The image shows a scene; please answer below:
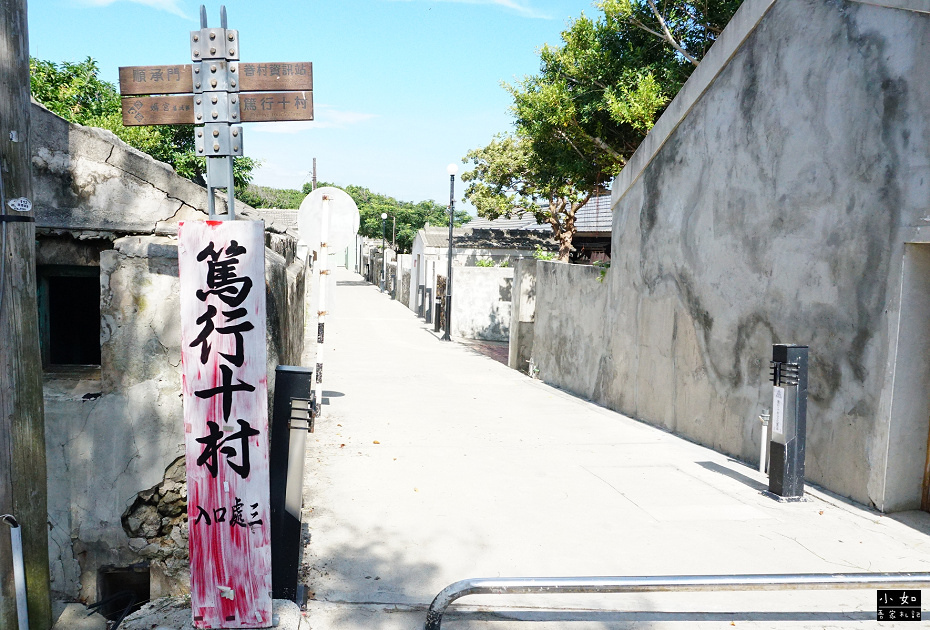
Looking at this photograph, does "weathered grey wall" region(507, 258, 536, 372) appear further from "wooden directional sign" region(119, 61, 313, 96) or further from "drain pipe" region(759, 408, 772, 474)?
"wooden directional sign" region(119, 61, 313, 96)

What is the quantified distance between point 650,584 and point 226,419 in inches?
86.1

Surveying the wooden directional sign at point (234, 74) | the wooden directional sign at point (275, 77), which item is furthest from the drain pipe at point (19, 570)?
the wooden directional sign at point (275, 77)

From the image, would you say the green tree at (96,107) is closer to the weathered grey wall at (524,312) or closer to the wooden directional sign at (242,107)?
the weathered grey wall at (524,312)

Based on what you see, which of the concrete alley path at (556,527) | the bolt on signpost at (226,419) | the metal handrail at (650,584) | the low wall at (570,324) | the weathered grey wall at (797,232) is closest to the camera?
the metal handrail at (650,584)

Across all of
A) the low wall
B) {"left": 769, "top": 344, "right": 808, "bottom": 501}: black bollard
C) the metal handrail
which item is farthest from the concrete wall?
the low wall

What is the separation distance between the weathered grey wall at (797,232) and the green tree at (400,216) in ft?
149

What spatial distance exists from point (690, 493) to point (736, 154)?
11.9 feet

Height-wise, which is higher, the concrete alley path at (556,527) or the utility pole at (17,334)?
the utility pole at (17,334)

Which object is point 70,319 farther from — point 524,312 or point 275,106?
point 524,312

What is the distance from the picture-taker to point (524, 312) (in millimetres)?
16500

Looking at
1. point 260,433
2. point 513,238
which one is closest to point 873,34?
point 260,433

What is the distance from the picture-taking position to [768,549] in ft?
16.4

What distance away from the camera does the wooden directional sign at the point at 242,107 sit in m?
3.95

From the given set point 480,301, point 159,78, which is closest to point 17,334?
point 159,78
